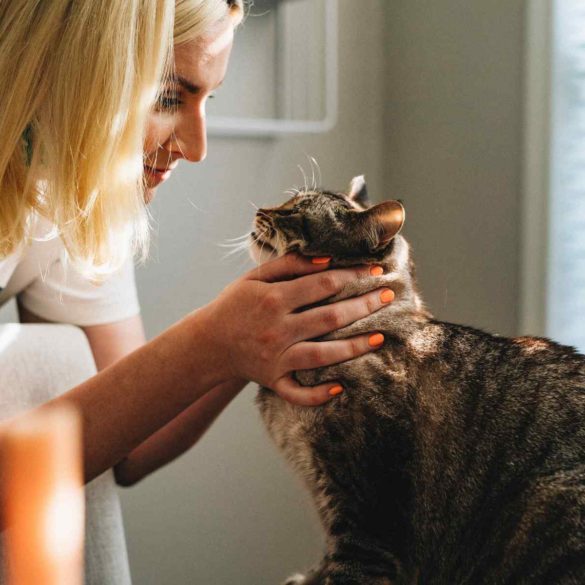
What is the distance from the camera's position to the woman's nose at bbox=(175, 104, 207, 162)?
112 centimetres

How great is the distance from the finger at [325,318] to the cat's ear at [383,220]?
90 millimetres

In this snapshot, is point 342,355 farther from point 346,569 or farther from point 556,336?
point 556,336

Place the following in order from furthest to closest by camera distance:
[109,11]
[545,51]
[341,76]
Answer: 1. [341,76]
2. [545,51]
3. [109,11]

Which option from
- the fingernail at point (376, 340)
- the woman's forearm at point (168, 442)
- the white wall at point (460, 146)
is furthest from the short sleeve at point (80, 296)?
the white wall at point (460, 146)

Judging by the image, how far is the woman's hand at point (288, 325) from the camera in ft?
3.41

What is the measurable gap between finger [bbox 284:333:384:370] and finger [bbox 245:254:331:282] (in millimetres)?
102

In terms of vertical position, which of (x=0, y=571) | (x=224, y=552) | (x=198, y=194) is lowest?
(x=224, y=552)

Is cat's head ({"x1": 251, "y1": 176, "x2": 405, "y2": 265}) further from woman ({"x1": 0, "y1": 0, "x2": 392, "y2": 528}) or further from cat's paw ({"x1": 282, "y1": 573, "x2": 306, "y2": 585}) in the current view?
cat's paw ({"x1": 282, "y1": 573, "x2": 306, "y2": 585})

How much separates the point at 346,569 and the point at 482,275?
991 millimetres

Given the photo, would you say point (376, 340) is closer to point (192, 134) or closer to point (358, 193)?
point (358, 193)

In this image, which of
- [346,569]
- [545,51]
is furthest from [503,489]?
[545,51]

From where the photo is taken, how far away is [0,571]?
1.12 meters

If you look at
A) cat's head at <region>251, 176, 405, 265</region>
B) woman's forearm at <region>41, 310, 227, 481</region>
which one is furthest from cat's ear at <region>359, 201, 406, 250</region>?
woman's forearm at <region>41, 310, 227, 481</region>

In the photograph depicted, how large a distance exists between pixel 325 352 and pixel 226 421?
0.92 metres
